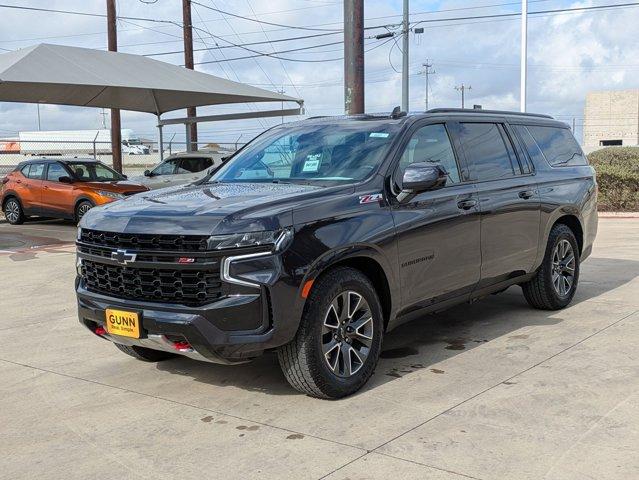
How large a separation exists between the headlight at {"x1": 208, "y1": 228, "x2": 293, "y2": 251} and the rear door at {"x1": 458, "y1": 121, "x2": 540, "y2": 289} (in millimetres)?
2221

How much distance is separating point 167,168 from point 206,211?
47.3ft

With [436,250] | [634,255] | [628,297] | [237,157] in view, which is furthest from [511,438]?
[634,255]

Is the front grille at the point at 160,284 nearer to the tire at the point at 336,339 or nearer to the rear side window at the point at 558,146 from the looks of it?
the tire at the point at 336,339

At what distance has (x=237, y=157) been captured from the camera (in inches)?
243

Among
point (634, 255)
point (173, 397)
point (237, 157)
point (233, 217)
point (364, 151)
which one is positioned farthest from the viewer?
point (634, 255)

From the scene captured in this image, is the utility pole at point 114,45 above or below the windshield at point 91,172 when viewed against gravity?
above

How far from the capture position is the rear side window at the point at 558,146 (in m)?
6.98

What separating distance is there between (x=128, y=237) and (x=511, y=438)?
2.55 metres

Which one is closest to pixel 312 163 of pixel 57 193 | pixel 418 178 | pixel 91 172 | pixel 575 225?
pixel 418 178

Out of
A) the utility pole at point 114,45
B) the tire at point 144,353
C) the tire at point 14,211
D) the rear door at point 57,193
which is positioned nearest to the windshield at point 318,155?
the tire at point 144,353

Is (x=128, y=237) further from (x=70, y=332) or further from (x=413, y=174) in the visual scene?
(x=70, y=332)

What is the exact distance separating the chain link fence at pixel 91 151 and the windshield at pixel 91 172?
1.75 metres

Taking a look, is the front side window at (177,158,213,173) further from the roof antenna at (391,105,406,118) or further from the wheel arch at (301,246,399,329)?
the wheel arch at (301,246,399,329)

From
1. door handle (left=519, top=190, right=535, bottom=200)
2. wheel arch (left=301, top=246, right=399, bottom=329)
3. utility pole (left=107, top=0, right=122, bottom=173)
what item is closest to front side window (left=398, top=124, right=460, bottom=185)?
wheel arch (left=301, top=246, right=399, bottom=329)
